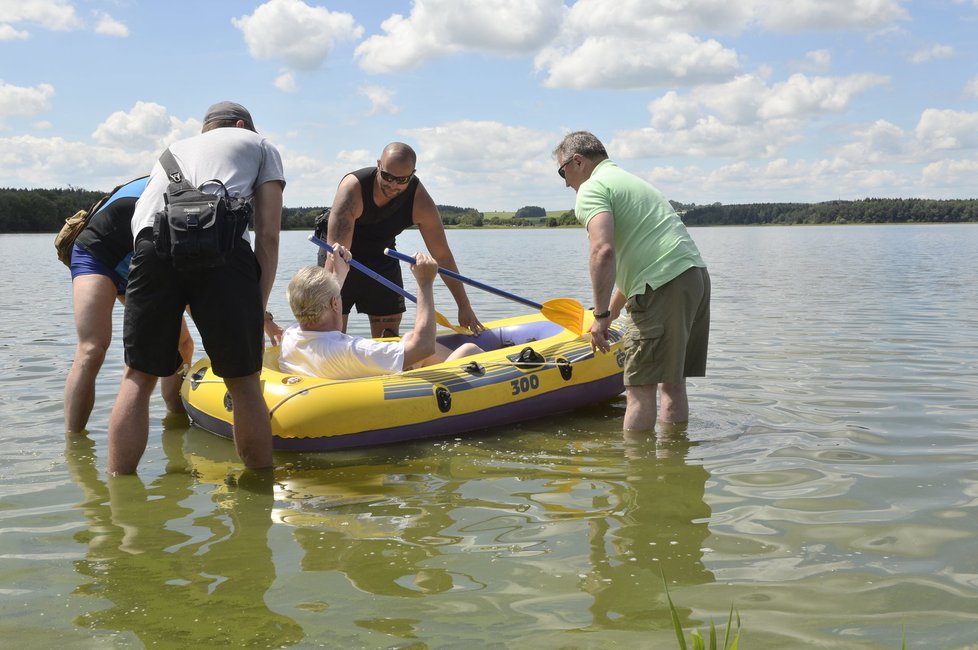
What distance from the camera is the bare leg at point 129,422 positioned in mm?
4086

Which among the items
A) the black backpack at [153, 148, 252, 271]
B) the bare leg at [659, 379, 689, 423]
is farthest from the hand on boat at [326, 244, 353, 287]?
the bare leg at [659, 379, 689, 423]

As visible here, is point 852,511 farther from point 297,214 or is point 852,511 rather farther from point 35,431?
point 297,214

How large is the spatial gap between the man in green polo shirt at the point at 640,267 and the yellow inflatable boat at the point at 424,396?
91cm

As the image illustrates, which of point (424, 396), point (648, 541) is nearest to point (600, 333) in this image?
point (424, 396)

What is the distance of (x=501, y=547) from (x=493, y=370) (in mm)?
2384

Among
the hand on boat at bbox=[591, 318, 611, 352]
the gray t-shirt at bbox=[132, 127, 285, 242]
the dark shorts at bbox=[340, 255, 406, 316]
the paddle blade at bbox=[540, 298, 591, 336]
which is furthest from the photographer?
the dark shorts at bbox=[340, 255, 406, 316]

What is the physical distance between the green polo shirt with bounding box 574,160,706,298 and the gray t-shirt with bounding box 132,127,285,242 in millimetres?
1748

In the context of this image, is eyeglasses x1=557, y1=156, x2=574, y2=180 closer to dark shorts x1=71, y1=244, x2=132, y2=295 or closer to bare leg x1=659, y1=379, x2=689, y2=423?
bare leg x1=659, y1=379, x2=689, y2=423

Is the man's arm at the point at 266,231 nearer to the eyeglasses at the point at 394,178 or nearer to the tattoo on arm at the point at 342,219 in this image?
the eyeglasses at the point at 394,178

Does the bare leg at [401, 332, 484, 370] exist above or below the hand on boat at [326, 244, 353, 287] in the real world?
below

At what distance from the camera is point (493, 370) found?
225 inches

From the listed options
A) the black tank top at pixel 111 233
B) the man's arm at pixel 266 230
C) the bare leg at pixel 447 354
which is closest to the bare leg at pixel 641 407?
the bare leg at pixel 447 354

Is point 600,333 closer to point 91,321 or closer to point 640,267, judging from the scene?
point 640,267

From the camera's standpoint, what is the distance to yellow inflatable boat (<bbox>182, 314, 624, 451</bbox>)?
4965 millimetres
